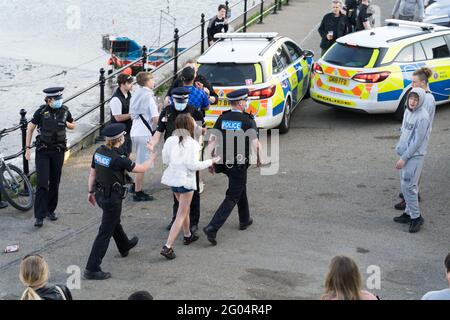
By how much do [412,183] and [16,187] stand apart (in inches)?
193

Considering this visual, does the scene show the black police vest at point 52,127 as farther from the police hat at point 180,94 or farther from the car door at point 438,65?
the car door at point 438,65

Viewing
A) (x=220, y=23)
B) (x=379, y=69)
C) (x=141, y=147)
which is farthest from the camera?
(x=220, y=23)

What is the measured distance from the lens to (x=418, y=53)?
14.1 metres

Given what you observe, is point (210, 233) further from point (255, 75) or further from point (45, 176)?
point (255, 75)

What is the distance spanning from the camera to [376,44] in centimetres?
1389

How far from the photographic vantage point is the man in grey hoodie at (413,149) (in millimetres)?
9617

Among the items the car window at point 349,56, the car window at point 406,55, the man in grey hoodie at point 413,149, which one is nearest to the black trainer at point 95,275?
the man in grey hoodie at point 413,149

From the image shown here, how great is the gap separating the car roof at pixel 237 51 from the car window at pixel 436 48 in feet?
8.26

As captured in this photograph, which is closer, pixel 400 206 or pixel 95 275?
pixel 95 275

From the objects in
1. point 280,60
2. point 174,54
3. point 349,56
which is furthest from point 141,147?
point 174,54

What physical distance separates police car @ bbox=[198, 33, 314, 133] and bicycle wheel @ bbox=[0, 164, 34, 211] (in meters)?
3.25

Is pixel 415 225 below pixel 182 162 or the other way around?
below

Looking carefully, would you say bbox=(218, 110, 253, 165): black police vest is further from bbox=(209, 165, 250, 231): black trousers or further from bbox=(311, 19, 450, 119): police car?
bbox=(311, 19, 450, 119): police car
